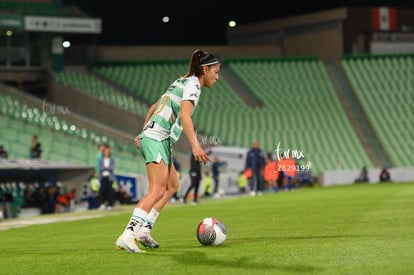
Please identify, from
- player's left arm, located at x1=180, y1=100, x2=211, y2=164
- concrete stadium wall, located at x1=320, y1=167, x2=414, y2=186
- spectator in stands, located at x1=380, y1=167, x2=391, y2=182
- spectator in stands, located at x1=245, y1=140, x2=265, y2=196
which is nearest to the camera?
player's left arm, located at x1=180, y1=100, x2=211, y2=164

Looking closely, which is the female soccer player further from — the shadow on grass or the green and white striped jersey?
the shadow on grass

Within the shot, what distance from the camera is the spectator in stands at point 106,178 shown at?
Answer: 94.3 feet

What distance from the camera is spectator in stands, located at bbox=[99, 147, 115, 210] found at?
28734 mm

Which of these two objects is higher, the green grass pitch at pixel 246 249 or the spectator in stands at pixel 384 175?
the spectator in stands at pixel 384 175

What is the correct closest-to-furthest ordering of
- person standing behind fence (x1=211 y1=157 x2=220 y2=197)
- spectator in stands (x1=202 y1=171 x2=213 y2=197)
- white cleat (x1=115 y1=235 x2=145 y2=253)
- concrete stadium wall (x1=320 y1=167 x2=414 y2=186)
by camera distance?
white cleat (x1=115 y1=235 x2=145 y2=253)
person standing behind fence (x1=211 y1=157 x2=220 y2=197)
spectator in stands (x1=202 y1=171 x2=213 y2=197)
concrete stadium wall (x1=320 y1=167 x2=414 y2=186)

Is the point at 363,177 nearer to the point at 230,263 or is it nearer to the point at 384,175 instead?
the point at 384,175

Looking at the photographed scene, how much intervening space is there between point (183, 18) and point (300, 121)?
45.2 feet

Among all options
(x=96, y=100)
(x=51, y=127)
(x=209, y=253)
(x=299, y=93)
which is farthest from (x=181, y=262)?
(x=299, y=93)

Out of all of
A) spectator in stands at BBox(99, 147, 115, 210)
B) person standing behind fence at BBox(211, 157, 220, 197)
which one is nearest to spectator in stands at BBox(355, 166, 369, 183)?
person standing behind fence at BBox(211, 157, 220, 197)

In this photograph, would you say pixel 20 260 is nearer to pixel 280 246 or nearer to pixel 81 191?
pixel 280 246

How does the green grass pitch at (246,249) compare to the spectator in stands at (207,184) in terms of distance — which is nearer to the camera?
the green grass pitch at (246,249)

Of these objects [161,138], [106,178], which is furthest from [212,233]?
[106,178]

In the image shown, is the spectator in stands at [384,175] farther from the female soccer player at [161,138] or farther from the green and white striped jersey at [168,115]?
the green and white striped jersey at [168,115]

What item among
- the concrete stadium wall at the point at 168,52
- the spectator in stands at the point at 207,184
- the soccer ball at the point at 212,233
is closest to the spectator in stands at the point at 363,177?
the spectator in stands at the point at 207,184
